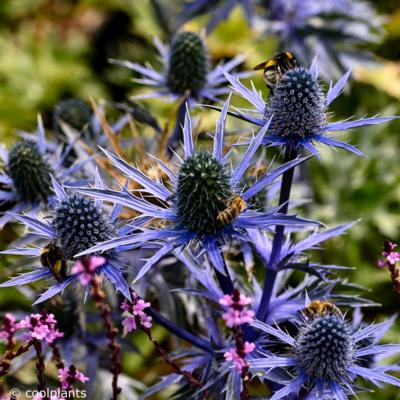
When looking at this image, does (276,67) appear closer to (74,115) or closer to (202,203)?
(202,203)

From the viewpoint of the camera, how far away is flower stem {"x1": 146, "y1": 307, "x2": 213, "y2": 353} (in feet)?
4.54

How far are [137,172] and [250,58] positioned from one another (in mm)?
2102

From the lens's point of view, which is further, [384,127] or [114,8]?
[114,8]

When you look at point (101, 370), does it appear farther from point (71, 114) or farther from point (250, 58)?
point (250, 58)

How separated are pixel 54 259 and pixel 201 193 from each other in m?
0.34

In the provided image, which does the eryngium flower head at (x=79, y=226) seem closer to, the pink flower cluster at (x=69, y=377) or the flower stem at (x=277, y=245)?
the pink flower cluster at (x=69, y=377)

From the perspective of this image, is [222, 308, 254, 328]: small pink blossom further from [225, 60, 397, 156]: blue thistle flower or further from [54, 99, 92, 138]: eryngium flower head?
[54, 99, 92, 138]: eryngium flower head

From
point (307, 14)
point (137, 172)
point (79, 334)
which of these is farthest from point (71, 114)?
point (307, 14)

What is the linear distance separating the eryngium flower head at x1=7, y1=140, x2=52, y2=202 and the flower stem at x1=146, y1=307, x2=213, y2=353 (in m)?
0.58

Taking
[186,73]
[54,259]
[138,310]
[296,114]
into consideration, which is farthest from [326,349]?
[186,73]

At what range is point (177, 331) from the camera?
1435 millimetres

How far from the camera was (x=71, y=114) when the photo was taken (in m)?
2.18

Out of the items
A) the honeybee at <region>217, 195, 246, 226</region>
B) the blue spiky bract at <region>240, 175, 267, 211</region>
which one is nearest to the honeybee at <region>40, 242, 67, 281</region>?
the honeybee at <region>217, 195, 246, 226</region>

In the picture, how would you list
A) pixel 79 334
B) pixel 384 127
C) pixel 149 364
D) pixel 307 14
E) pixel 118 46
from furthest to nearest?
pixel 118 46, pixel 384 127, pixel 307 14, pixel 149 364, pixel 79 334
